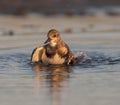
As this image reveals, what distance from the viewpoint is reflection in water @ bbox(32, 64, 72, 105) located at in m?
11.1

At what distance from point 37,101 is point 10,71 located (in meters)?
3.11

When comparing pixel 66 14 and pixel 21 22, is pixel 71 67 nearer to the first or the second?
pixel 21 22

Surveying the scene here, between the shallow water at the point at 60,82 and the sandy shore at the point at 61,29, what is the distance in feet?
9.45

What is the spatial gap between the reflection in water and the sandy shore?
3645 mm

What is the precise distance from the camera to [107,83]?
1184cm

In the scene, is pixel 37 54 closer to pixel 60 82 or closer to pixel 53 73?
pixel 53 73

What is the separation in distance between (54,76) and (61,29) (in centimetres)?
915

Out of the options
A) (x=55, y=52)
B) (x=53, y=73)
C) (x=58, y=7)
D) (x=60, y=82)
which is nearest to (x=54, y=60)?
(x=55, y=52)

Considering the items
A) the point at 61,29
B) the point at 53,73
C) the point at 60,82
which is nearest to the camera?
the point at 60,82

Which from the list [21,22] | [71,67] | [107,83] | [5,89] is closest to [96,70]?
[71,67]

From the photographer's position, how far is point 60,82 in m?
12.2

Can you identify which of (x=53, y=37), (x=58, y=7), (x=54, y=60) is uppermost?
(x=58, y=7)

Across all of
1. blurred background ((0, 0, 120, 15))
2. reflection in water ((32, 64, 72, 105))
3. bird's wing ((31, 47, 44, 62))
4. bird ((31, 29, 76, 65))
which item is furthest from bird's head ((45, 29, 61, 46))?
blurred background ((0, 0, 120, 15))

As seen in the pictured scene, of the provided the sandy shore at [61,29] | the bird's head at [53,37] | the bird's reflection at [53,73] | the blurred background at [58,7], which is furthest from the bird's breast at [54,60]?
the blurred background at [58,7]
